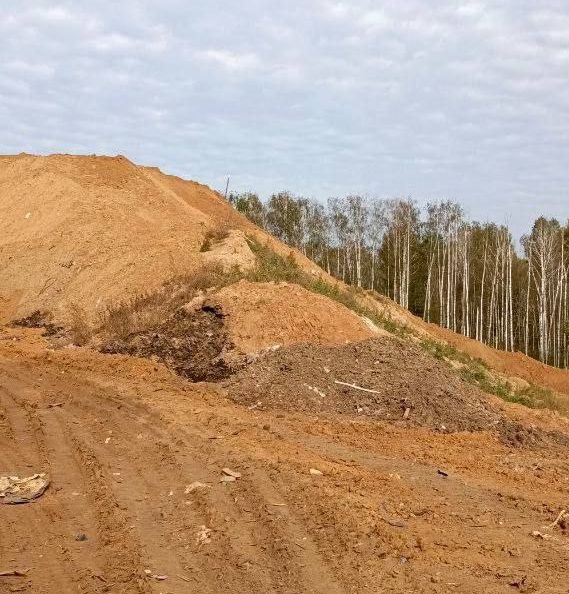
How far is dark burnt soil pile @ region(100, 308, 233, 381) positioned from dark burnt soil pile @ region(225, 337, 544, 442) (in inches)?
32.2

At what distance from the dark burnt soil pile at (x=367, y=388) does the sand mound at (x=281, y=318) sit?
471mm

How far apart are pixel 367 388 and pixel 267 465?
417cm

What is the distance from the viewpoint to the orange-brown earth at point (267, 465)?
504cm

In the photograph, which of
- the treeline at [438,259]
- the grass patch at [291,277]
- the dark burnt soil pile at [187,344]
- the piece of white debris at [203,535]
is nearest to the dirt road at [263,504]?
the piece of white debris at [203,535]

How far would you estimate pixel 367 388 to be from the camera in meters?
11.0

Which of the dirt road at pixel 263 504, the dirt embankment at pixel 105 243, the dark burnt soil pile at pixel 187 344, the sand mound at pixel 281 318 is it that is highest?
the dirt embankment at pixel 105 243

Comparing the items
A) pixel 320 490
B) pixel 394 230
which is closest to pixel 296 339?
pixel 320 490

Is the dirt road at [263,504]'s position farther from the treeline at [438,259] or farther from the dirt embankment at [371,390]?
the treeline at [438,259]

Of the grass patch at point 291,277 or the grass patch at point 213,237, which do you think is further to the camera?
the grass patch at point 213,237

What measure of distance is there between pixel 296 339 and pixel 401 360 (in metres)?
1.91

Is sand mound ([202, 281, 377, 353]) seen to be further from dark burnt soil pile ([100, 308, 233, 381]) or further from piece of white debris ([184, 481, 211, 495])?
piece of white debris ([184, 481, 211, 495])

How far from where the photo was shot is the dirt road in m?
4.93

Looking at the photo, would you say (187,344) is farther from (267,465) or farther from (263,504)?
(263,504)

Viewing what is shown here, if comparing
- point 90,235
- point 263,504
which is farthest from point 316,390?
point 90,235
